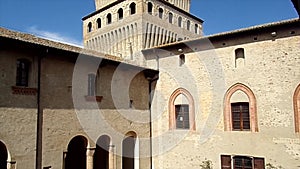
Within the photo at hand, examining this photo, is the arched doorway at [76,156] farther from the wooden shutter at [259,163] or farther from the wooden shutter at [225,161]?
the wooden shutter at [259,163]

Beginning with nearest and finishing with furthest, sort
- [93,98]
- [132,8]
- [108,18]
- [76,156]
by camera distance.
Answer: [93,98]
[76,156]
[132,8]
[108,18]

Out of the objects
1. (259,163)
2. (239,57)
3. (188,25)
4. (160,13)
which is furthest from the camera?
(188,25)

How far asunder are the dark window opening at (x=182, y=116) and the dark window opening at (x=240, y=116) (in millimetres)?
2540

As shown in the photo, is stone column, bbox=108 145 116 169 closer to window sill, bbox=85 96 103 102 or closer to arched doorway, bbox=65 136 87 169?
window sill, bbox=85 96 103 102

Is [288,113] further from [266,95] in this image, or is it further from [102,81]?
[102,81]

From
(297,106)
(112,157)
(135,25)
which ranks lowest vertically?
(112,157)

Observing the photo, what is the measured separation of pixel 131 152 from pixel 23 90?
25.6 ft

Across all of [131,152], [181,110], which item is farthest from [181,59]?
[131,152]

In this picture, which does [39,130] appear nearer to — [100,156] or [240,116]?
[100,156]

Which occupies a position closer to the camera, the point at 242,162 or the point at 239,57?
the point at 242,162

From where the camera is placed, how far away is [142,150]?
1547cm

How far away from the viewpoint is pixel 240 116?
530 inches

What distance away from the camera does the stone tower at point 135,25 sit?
741 inches

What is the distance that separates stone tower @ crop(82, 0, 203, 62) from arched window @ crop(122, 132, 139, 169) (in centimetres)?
499
